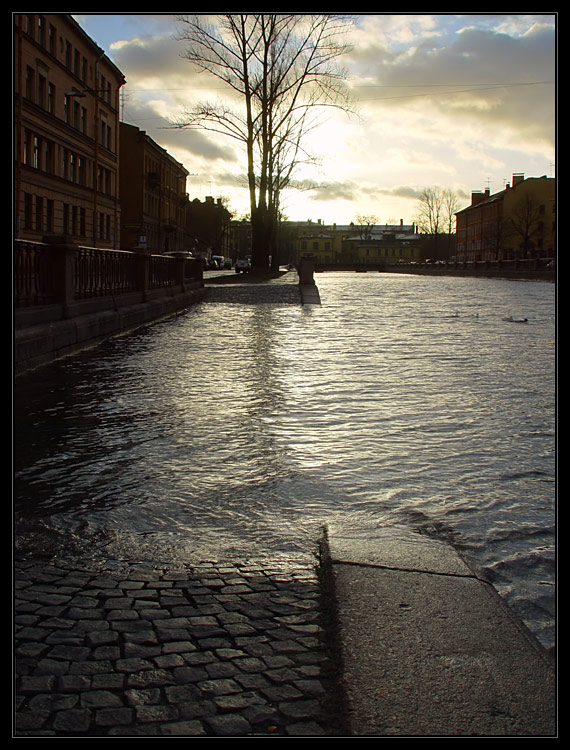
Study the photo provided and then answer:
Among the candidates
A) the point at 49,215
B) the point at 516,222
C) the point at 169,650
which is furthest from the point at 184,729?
the point at 516,222

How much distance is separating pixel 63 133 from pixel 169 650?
143 ft

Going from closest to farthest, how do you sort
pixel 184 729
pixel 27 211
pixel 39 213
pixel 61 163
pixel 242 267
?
pixel 184 729, pixel 27 211, pixel 39 213, pixel 61 163, pixel 242 267

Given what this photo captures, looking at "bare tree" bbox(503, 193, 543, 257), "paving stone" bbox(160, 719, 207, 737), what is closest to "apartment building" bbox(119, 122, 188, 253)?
"bare tree" bbox(503, 193, 543, 257)

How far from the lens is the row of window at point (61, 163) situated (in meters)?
37.8

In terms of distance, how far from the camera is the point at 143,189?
6638 cm

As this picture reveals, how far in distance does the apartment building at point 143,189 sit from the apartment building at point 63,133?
9.46 m

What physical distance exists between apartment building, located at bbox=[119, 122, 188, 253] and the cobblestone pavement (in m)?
58.7

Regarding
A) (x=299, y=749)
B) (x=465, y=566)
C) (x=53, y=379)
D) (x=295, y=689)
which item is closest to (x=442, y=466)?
(x=465, y=566)

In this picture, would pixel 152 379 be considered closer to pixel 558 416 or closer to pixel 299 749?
pixel 558 416

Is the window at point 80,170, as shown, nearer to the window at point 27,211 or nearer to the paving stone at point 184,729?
the window at point 27,211

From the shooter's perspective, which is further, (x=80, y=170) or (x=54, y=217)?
(x=80, y=170)

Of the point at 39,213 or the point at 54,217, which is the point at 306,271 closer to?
the point at 39,213

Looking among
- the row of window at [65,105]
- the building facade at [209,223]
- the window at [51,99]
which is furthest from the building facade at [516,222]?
the window at [51,99]

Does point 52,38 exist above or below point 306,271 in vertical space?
above
